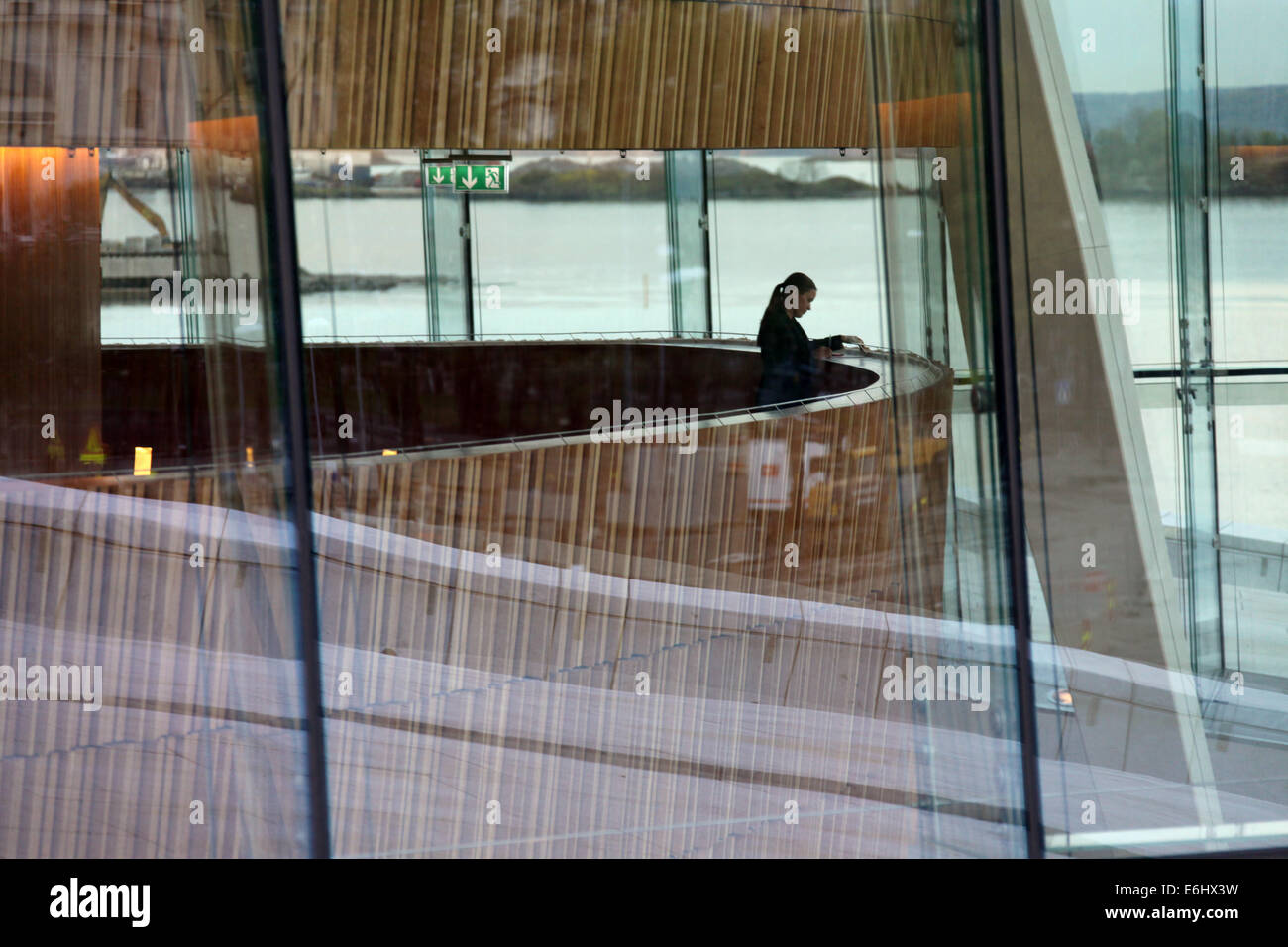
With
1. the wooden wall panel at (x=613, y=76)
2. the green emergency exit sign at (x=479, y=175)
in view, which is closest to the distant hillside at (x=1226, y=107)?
the wooden wall panel at (x=613, y=76)

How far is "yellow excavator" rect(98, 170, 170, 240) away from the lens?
311cm

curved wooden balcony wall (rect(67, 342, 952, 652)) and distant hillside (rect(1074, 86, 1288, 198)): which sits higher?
distant hillside (rect(1074, 86, 1288, 198))

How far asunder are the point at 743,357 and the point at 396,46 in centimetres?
288

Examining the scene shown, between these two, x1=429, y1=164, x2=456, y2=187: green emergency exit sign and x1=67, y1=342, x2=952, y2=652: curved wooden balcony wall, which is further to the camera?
x1=429, y1=164, x2=456, y2=187: green emergency exit sign

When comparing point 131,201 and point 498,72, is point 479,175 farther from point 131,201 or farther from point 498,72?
point 131,201

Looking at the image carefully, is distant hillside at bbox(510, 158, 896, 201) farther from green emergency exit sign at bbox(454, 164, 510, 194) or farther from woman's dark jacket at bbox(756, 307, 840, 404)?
woman's dark jacket at bbox(756, 307, 840, 404)

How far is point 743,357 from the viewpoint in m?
6.04

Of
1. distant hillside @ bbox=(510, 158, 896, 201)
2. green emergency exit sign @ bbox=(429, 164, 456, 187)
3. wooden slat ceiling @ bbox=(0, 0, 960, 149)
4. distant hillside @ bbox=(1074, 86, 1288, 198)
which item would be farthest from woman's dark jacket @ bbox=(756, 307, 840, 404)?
distant hillside @ bbox=(510, 158, 896, 201)

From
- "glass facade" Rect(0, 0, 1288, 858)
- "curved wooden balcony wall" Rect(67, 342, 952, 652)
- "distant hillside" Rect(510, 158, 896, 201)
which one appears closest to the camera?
"glass facade" Rect(0, 0, 1288, 858)

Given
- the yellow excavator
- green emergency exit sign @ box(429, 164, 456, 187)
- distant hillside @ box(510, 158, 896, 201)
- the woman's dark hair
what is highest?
distant hillside @ box(510, 158, 896, 201)

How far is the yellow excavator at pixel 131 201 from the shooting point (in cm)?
311

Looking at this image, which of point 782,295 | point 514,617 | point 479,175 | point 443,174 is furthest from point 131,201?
point 443,174
